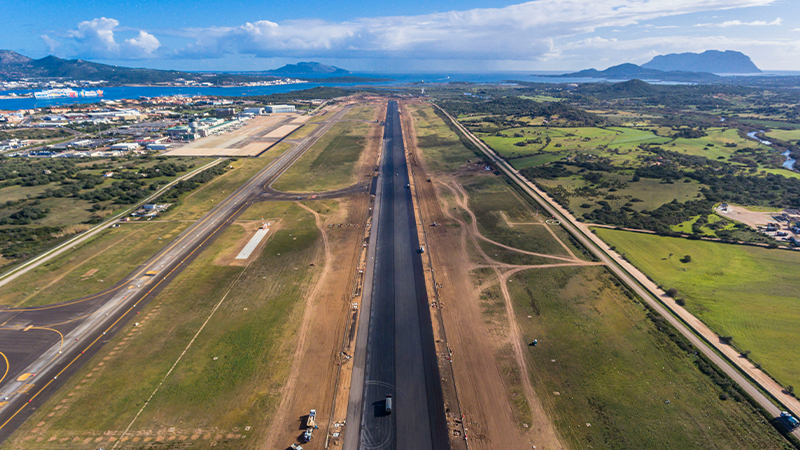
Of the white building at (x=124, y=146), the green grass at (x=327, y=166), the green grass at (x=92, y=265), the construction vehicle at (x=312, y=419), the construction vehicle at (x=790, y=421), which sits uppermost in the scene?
the white building at (x=124, y=146)

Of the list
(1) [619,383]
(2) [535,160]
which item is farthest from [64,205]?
(2) [535,160]

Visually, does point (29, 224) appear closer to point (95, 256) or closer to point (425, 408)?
point (95, 256)

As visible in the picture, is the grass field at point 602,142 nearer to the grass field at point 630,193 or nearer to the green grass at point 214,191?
the grass field at point 630,193

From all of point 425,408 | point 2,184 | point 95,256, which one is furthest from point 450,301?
point 2,184

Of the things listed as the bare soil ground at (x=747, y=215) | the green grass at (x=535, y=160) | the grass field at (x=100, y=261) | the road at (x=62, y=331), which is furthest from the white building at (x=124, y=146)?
the bare soil ground at (x=747, y=215)

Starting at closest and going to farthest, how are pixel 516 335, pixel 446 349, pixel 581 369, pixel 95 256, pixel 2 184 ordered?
pixel 581 369 < pixel 446 349 < pixel 516 335 < pixel 95 256 < pixel 2 184

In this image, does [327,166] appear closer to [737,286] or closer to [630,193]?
[630,193]
